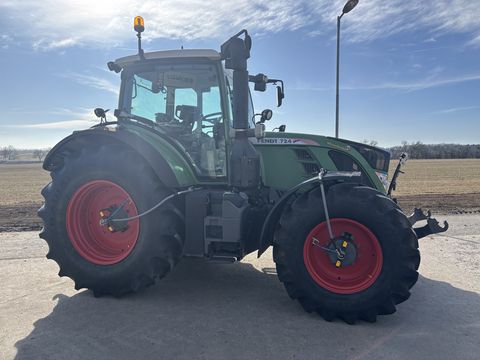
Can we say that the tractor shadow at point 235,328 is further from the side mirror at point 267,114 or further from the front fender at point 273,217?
the side mirror at point 267,114

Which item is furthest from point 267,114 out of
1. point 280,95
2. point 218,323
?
point 218,323

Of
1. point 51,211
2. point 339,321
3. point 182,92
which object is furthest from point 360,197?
point 51,211

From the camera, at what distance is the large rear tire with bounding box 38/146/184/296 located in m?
4.04

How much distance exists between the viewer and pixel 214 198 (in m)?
4.29

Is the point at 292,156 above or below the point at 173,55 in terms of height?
below

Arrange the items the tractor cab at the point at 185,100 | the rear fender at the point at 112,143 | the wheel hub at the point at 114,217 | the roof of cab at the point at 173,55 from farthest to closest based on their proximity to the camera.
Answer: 1. the tractor cab at the point at 185,100
2. the roof of cab at the point at 173,55
3. the wheel hub at the point at 114,217
4. the rear fender at the point at 112,143

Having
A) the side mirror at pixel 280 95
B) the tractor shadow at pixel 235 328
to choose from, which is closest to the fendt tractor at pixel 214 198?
the tractor shadow at pixel 235 328

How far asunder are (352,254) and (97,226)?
2.88 m

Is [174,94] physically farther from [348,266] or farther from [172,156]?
[348,266]

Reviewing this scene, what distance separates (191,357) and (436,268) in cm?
394

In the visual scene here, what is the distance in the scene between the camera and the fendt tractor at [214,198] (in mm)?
3646

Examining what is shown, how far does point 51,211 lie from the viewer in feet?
14.3

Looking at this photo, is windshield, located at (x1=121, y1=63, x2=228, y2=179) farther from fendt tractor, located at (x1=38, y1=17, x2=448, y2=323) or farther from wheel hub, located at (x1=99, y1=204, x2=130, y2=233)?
wheel hub, located at (x1=99, y1=204, x2=130, y2=233)

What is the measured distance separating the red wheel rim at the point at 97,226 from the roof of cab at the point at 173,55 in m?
1.61
